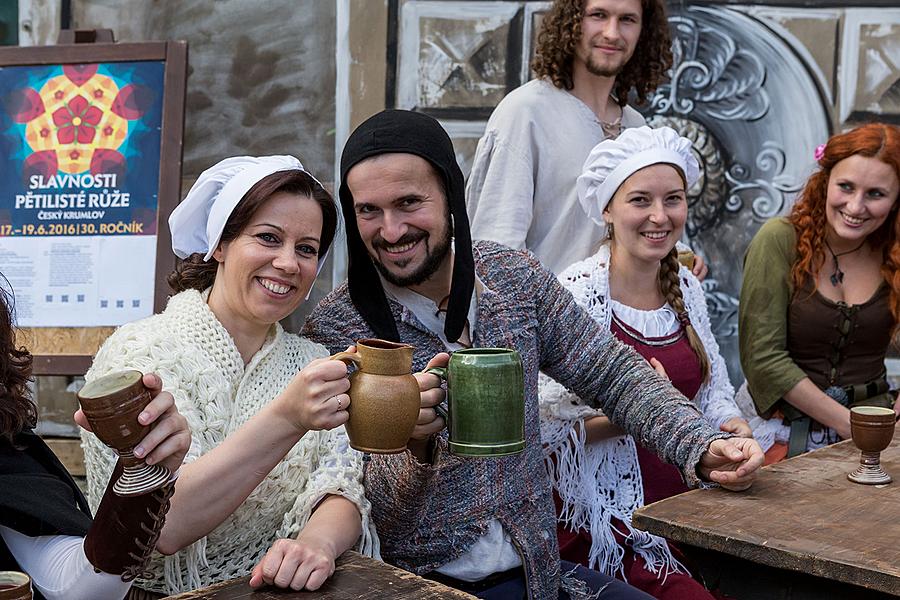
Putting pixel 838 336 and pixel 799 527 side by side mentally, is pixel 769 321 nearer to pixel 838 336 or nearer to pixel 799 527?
pixel 838 336

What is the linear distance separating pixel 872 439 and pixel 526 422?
856 millimetres

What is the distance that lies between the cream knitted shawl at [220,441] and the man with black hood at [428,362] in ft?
0.48

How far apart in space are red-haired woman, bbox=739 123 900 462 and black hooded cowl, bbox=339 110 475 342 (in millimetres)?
1549

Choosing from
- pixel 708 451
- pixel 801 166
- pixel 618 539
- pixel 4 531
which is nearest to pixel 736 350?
pixel 801 166

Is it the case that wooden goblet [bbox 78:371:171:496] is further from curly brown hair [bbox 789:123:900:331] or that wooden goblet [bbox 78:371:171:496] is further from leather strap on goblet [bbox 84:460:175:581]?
curly brown hair [bbox 789:123:900:331]

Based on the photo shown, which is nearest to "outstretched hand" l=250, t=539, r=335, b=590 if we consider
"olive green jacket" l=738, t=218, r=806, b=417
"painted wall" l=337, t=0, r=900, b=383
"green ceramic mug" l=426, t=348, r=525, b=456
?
"green ceramic mug" l=426, t=348, r=525, b=456

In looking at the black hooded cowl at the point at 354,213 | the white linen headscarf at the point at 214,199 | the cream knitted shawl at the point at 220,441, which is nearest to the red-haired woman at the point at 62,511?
the cream knitted shawl at the point at 220,441

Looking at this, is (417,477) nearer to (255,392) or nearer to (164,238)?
(255,392)

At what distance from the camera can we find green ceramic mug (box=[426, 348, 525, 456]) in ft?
6.14

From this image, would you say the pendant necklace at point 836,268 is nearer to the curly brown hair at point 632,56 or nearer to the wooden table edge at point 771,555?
the curly brown hair at point 632,56

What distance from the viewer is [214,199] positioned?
229 cm

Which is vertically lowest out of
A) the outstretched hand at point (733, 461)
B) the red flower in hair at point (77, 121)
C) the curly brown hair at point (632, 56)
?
the outstretched hand at point (733, 461)

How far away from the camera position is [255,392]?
219 cm

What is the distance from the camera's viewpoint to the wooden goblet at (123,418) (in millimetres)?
1425
